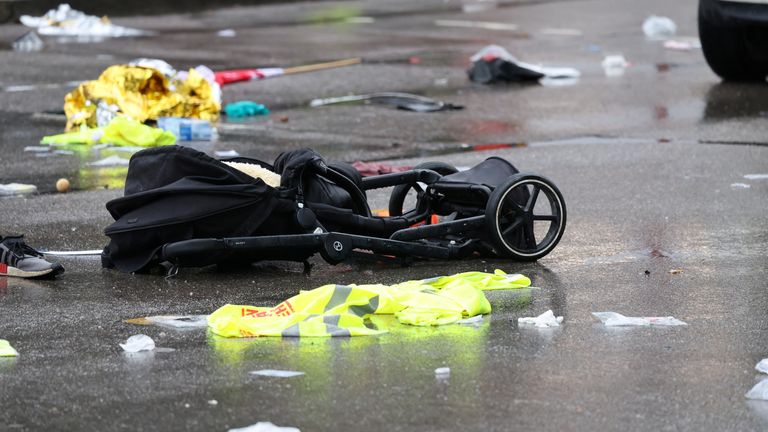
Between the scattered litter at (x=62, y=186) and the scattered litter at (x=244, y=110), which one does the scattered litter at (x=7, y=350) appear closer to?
the scattered litter at (x=62, y=186)

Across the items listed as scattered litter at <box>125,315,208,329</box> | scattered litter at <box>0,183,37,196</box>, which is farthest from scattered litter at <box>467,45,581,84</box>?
scattered litter at <box>125,315,208,329</box>

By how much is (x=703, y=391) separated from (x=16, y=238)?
11.0ft

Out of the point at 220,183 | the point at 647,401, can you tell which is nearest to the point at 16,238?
the point at 220,183

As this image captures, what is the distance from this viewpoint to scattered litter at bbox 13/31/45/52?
1675 centimetres

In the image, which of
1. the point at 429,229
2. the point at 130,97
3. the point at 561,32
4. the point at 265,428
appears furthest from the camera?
the point at 561,32

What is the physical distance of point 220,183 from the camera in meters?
6.18

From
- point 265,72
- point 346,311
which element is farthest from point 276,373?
point 265,72

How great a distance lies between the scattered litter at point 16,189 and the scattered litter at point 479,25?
11.8m

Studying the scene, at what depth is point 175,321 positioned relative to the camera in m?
5.40

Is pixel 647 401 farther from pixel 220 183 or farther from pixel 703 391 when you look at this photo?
pixel 220 183

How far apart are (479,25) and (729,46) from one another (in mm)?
7229

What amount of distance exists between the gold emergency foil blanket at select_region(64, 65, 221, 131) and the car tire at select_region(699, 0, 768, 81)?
510 cm

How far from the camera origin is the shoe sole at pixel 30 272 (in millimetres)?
6145

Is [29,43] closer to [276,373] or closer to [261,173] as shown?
[261,173]
